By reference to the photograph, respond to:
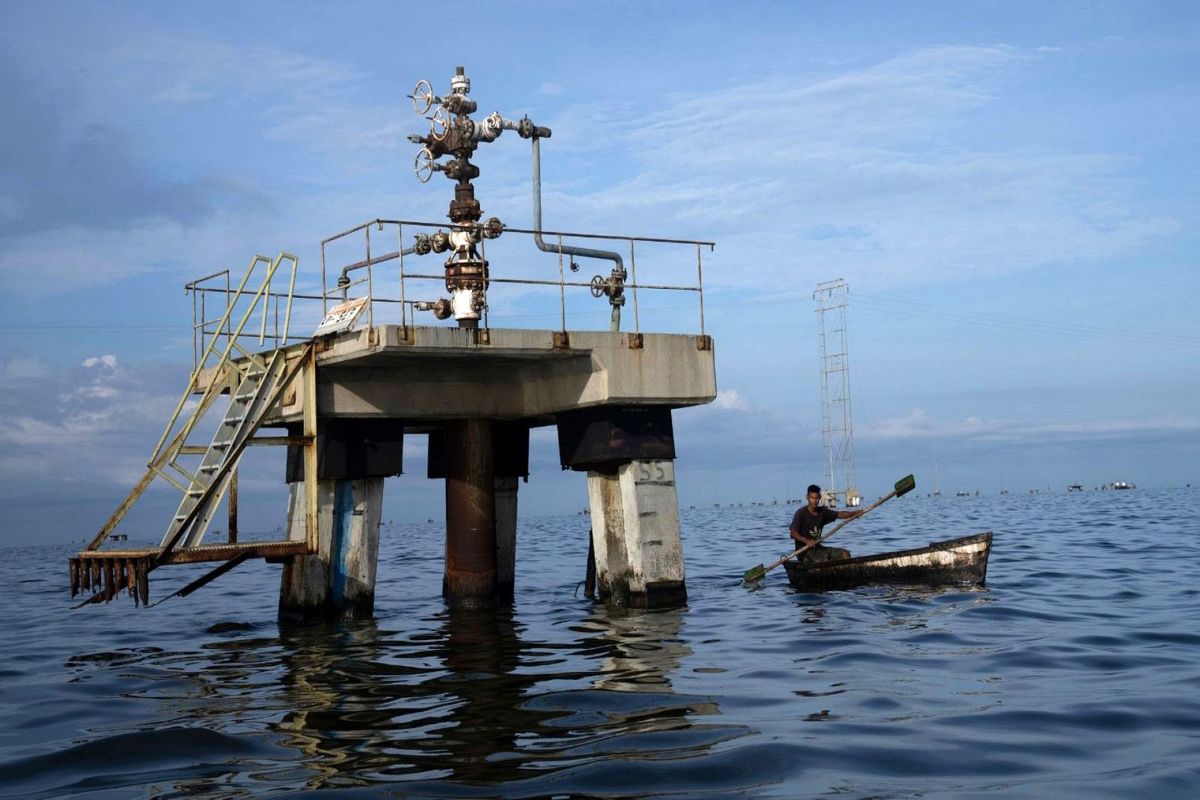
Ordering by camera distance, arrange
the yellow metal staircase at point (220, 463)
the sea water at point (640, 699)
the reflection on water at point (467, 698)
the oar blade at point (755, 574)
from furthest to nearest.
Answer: the oar blade at point (755, 574) < the yellow metal staircase at point (220, 463) < the reflection on water at point (467, 698) < the sea water at point (640, 699)

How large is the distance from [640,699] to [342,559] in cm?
896

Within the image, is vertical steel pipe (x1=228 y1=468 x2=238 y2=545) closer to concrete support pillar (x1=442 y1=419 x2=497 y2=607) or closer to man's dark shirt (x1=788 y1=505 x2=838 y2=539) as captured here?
concrete support pillar (x1=442 y1=419 x2=497 y2=607)

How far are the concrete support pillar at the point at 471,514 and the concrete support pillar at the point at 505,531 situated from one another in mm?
1470

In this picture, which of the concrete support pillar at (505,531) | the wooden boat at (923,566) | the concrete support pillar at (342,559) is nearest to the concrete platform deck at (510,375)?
the concrete support pillar at (342,559)

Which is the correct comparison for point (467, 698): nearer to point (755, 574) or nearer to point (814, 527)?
point (755, 574)

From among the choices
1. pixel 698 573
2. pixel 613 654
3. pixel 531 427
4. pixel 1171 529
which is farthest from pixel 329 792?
pixel 1171 529

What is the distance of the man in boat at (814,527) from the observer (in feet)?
76.8

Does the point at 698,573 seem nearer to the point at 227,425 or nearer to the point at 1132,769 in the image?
the point at 227,425

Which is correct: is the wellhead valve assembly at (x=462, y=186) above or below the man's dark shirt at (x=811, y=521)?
above

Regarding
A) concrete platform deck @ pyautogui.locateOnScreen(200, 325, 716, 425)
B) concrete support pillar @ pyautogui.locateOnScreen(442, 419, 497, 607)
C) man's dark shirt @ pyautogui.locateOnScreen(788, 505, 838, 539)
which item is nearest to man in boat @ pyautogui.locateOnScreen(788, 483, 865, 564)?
man's dark shirt @ pyautogui.locateOnScreen(788, 505, 838, 539)

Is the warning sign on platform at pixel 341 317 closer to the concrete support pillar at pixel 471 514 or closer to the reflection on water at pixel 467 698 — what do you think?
the concrete support pillar at pixel 471 514

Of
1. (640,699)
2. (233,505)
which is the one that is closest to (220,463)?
(233,505)

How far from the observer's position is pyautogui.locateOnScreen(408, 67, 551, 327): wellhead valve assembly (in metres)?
18.8

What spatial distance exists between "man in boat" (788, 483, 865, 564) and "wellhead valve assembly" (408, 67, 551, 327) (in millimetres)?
8340
